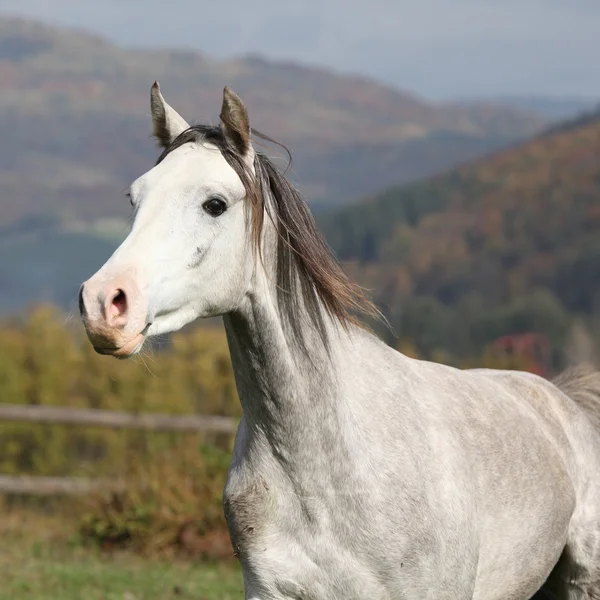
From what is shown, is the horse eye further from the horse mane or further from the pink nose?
the pink nose

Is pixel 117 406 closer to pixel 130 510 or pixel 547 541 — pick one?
pixel 130 510

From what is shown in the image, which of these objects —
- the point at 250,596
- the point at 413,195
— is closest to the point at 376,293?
the point at 250,596

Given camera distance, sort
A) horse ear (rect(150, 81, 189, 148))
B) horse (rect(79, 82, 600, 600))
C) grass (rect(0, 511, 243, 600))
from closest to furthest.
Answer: horse (rect(79, 82, 600, 600)) → horse ear (rect(150, 81, 189, 148)) → grass (rect(0, 511, 243, 600))

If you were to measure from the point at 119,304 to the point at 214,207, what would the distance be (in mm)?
472

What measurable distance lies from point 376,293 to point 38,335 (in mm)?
8902

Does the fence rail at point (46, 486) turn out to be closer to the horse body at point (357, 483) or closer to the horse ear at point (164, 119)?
the horse body at point (357, 483)

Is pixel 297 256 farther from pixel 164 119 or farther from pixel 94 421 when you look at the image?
pixel 94 421

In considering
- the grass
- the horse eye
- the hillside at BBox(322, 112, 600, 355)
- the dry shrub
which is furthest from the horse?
the hillside at BBox(322, 112, 600, 355)

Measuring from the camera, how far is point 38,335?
12.1 m

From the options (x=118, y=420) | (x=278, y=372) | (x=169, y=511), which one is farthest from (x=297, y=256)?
(x=118, y=420)

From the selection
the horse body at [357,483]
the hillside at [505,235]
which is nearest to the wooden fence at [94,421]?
the horse body at [357,483]

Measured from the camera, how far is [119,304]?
9.72 ft

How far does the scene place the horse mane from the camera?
348 cm

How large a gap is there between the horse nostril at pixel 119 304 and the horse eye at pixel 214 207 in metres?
0.43
